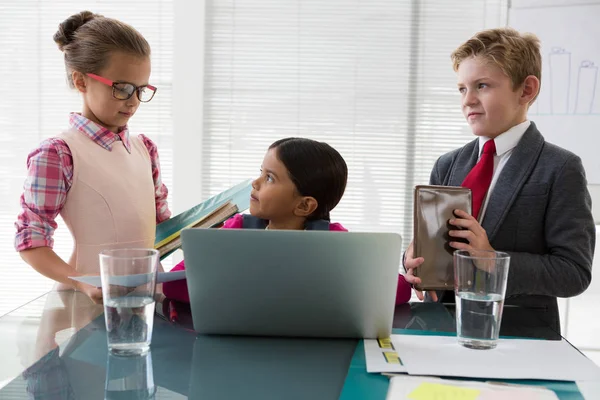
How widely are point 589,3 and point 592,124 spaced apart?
66 cm

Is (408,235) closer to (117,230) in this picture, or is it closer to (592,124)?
(592,124)

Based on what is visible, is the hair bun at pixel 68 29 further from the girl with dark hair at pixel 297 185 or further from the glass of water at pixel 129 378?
the glass of water at pixel 129 378

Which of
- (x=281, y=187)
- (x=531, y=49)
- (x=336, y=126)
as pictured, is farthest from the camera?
(x=336, y=126)

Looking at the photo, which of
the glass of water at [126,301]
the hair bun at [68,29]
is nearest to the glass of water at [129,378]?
the glass of water at [126,301]

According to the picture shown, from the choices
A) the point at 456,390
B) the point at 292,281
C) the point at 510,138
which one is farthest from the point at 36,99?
the point at 456,390

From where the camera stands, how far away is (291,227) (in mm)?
1474

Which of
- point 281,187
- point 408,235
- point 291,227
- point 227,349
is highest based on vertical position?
point 281,187

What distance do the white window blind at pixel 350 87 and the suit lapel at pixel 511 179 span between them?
1.89 m

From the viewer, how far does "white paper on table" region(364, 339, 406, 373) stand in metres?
0.82

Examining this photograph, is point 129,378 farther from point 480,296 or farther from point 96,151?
point 96,151

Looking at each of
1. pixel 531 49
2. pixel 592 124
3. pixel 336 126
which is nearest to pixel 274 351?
pixel 531 49

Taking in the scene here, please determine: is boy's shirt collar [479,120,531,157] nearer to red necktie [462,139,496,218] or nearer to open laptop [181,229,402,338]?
red necktie [462,139,496,218]

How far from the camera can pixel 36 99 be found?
3.69m

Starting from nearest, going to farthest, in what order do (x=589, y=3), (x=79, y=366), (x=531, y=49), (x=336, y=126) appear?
(x=79, y=366), (x=531, y=49), (x=589, y=3), (x=336, y=126)
